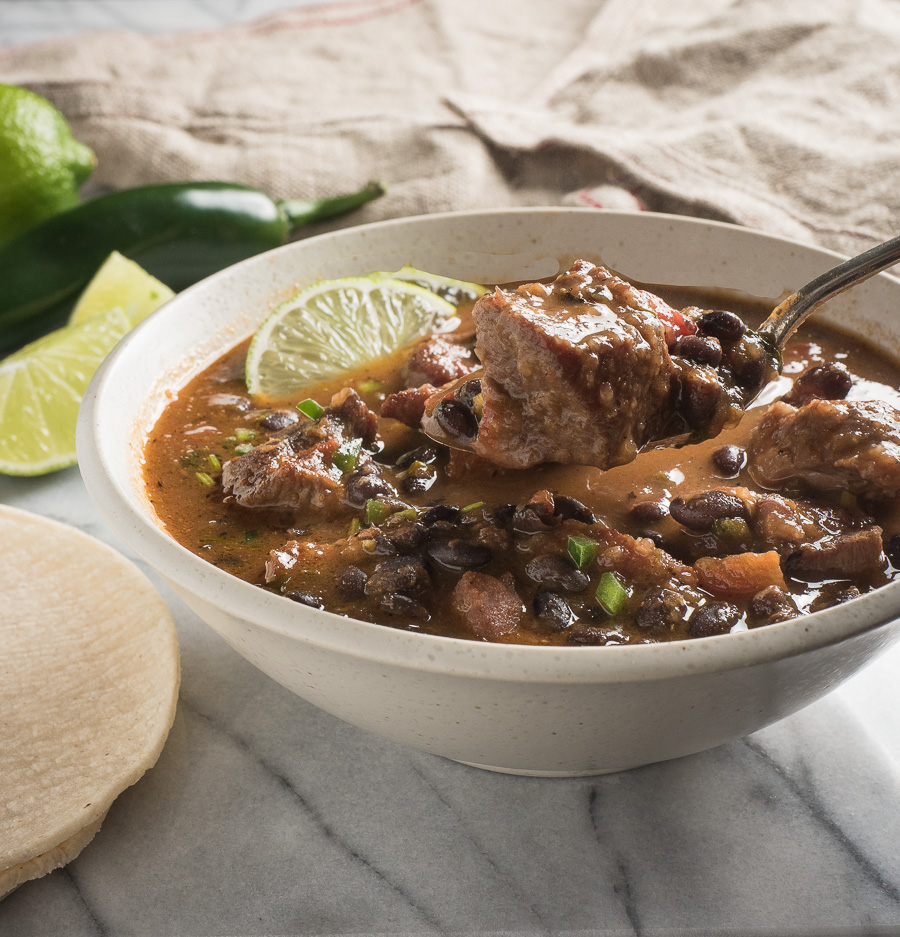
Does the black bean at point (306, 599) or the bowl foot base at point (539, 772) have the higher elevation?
the black bean at point (306, 599)

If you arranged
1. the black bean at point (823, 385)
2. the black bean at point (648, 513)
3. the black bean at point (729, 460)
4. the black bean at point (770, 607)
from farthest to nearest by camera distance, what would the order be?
the black bean at point (823, 385) → the black bean at point (729, 460) → the black bean at point (648, 513) → the black bean at point (770, 607)

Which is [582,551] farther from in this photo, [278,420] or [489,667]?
[278,420]

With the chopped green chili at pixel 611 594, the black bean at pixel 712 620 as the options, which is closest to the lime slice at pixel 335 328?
the chopped green chili at pixel 611 594

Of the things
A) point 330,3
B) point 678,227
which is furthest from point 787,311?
point 330,3

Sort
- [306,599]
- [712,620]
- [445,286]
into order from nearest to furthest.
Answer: [712,620]
[306,599]
[445,286]

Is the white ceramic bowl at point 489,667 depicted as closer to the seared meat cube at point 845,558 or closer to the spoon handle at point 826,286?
the seared meat cube at point 845,558

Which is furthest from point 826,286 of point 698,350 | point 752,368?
point 698,350
